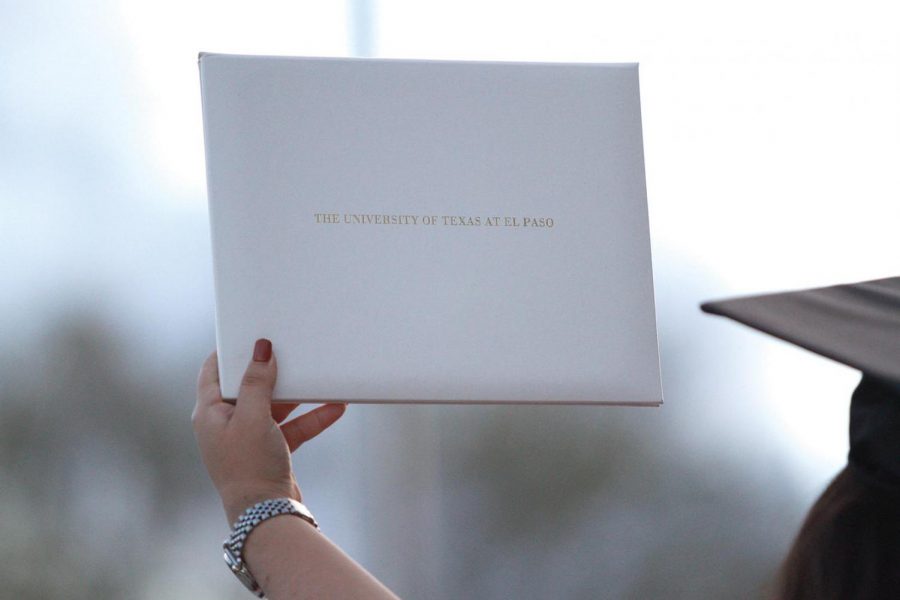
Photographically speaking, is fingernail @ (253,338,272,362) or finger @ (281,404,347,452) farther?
finger @ (281,404,347,452)

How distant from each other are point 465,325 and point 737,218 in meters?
0.93

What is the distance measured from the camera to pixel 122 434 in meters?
1.31

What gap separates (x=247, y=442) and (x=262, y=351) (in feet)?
0.24

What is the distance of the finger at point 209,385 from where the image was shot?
2.40 ft

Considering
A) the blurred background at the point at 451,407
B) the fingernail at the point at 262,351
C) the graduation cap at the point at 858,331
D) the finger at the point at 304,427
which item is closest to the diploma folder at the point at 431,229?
the fingernail at the point at 262,351

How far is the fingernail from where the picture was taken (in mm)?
723

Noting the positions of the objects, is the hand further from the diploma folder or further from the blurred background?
the blurred background

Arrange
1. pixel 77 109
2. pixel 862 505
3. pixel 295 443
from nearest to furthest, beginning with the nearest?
pixel 862 505 < pixel 295 443 < pixel 77 109

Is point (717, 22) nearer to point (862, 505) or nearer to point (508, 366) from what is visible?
point (508, 366)

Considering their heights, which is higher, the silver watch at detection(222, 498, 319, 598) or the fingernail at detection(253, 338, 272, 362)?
the fingernail at detection(253, 338, 272, 362)

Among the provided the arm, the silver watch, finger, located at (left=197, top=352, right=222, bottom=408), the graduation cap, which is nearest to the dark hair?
the graduation cap

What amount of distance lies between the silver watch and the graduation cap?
37cm

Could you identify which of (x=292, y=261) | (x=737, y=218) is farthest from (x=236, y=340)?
(x=737, y=218)

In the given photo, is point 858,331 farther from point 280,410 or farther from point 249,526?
point 280,410
